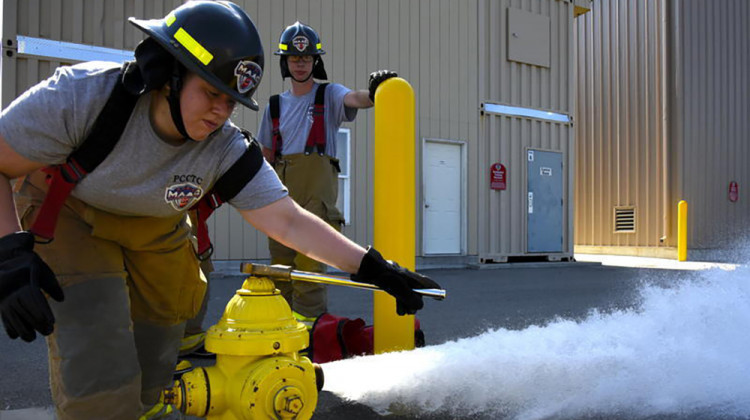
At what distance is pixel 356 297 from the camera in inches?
252

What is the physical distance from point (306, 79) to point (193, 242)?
1.95 metres

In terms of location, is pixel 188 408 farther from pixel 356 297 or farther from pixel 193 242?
pixel 356 297

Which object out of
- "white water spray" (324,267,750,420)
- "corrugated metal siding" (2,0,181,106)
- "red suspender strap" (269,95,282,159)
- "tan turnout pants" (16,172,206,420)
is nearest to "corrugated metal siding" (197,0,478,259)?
"corrugated metal siding" (2,0,181,106)

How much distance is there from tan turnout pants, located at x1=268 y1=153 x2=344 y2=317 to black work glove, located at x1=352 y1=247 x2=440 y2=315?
1.68 m

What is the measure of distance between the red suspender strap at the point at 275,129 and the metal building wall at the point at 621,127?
40.7 feet

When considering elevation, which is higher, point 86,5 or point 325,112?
point 86,5

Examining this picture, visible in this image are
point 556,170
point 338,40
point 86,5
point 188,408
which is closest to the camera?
point 188,408

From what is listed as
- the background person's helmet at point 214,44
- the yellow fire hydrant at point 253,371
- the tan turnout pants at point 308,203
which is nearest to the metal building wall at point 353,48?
the tan turnout pants at point 308,203

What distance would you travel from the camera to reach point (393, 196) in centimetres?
295

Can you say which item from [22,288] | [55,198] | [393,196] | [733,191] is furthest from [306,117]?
[733,191]

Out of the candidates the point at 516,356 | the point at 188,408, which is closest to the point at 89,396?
the point at 188,408

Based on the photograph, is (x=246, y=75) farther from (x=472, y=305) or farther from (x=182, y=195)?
(x=472, y=305)

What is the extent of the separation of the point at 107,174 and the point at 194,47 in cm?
47

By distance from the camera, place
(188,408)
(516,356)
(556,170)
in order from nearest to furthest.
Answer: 1. (188,408)
2. (516,356)
3. (556,170)
